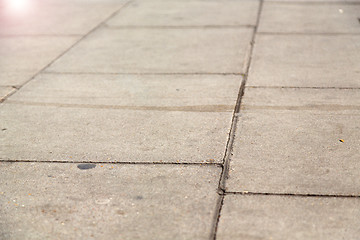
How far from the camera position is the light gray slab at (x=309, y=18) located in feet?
26.2

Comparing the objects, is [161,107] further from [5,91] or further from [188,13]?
[188,13]

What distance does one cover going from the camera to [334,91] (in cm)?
545

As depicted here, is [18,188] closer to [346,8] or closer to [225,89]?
[225,89]

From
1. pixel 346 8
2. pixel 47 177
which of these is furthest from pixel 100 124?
pixel 346 8

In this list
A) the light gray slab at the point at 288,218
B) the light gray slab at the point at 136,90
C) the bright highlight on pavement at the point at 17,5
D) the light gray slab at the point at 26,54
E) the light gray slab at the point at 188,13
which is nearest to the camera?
the light gray slab at the point at 288,218

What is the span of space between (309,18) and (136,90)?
428 centimetres

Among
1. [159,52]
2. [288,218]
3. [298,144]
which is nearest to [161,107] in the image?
[298,144]

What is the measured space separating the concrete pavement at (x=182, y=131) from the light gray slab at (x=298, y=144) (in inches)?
0.6

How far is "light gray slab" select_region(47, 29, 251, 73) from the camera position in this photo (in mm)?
6461

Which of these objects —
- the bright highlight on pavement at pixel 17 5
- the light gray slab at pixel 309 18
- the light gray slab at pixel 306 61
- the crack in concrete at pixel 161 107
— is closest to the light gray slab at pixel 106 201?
the crack in concrete at pixel 161 107

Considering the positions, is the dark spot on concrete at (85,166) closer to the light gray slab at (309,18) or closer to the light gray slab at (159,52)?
the light gray slab at (159,52)

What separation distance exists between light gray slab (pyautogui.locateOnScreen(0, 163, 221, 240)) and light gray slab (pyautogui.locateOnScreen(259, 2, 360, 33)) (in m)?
4.76

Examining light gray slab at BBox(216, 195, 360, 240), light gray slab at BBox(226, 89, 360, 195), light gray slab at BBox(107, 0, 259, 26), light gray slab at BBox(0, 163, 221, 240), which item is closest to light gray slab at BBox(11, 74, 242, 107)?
light gray slab at BBox(226, 89, 360, 195)

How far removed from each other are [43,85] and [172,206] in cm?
309
